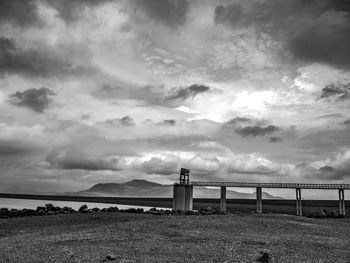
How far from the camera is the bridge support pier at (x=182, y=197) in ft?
293

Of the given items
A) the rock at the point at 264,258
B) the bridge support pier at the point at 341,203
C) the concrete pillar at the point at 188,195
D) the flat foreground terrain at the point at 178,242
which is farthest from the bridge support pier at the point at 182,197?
the rock at the point at 264,258

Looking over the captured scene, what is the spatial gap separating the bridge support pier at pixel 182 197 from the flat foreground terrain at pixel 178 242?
172 ft

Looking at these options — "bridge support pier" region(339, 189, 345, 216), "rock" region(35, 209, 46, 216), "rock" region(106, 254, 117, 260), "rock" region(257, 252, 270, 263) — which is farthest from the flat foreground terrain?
"bridge support pier" region(339, 189, 345, 216)

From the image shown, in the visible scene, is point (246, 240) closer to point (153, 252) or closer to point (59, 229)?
point (153, 252)

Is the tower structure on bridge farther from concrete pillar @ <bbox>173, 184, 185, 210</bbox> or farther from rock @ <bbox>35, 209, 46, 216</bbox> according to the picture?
rock @ <bbox>35, 209, 46, 216</bbox>

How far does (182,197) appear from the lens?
9019 cm

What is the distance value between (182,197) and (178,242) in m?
66.0

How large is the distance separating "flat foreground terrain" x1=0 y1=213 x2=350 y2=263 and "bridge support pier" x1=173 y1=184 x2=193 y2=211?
5235 centimetres

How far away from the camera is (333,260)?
1994cm

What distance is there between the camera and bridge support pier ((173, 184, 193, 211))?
89.3 metres

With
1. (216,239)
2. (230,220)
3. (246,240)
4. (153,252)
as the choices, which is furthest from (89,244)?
(230,220)

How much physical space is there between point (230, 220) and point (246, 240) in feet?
39.5

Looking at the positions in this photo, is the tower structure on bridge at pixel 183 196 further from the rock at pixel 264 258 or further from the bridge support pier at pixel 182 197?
the rock at pixel 264 258

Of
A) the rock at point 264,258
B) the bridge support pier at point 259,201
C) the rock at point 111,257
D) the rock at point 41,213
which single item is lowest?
the rock at point 111,257
